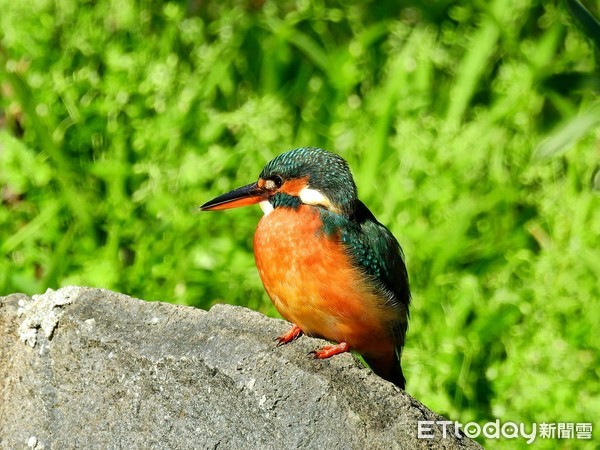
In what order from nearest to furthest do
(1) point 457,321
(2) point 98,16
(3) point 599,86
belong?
1. (3) point 599,86
2. (1) point 457,321
3. (2) point 98,16

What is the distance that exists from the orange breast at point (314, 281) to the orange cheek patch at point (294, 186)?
0.05m

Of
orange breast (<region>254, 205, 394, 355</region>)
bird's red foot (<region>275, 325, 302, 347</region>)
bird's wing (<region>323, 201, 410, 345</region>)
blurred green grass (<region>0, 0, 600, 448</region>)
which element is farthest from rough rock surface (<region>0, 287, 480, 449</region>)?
blurred green grass (<region>0, 0, 600, 448</region>)

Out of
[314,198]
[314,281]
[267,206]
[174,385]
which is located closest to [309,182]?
[314,198]

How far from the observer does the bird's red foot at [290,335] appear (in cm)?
269

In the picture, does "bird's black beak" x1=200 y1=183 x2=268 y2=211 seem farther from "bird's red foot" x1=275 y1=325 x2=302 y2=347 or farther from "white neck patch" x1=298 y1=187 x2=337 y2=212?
"bird's red foot" x1=275 y1=325 x2=302 y2=347

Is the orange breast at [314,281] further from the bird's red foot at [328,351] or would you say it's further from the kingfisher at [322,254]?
the bird's red foot at [328,351]

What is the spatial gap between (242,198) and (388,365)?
68cm

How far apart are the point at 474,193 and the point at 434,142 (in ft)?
0.95

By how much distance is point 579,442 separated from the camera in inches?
149

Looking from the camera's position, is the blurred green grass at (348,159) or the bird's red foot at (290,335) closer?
the bird's red foot at (290,335)

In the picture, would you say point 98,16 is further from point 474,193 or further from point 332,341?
point 332,341

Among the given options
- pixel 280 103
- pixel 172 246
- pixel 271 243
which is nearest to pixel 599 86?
pixel 271 243

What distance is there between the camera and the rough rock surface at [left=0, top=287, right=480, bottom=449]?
2447 millimetres

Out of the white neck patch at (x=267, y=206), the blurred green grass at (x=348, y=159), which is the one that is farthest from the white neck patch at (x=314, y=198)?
the blurred green grass at (x=348, y=159)
